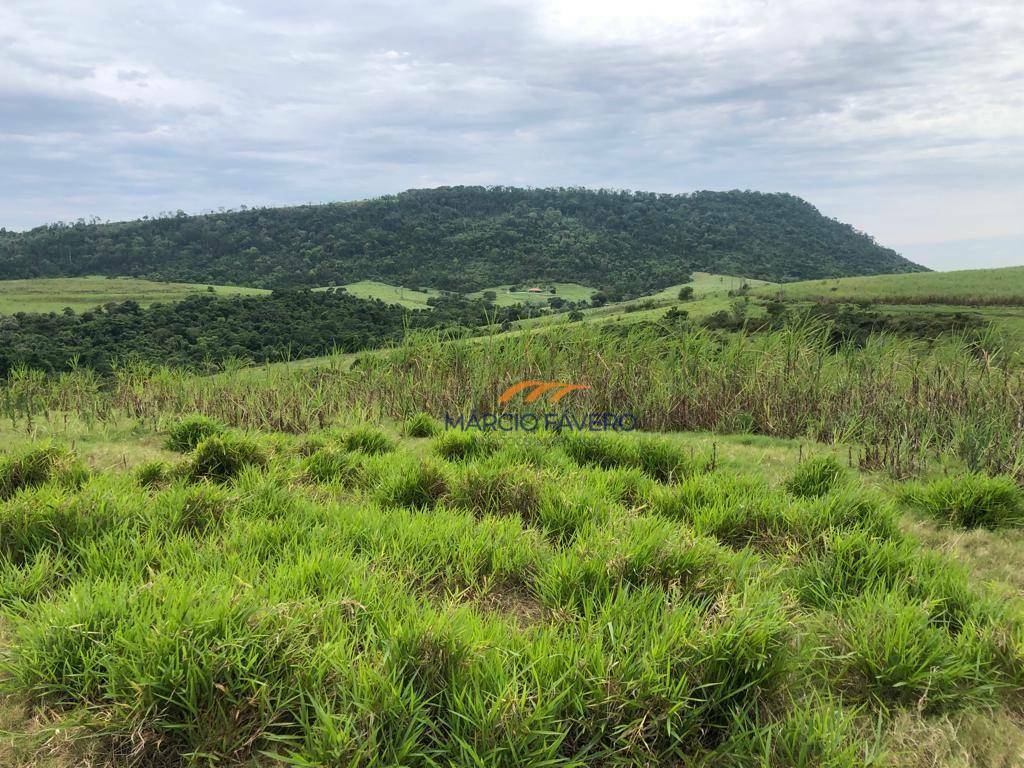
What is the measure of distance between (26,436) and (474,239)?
79.8 meters

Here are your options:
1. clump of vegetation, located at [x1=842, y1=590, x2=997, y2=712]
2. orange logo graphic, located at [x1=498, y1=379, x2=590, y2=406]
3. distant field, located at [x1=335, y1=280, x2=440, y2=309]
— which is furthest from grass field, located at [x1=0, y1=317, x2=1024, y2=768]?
distant field, located at [x1=335, y1=280, x2=440, y2=309]

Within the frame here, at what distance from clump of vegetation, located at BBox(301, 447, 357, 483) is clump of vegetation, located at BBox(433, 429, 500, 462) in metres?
0.70

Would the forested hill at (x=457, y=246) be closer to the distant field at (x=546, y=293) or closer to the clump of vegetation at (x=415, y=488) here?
the distant field at (x=546, y=293)

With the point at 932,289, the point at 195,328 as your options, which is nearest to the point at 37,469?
the point at 932,289

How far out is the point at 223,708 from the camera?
1.50 metres

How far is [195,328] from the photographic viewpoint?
1222 inches

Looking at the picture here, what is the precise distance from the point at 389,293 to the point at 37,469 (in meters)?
57.8

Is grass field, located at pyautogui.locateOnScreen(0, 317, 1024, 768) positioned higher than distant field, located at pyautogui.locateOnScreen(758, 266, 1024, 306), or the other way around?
distant field, located at pyautogui.locateOnScreen(758, 266, 1024, 306)

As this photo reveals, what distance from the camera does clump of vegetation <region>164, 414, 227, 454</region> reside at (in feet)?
16.0

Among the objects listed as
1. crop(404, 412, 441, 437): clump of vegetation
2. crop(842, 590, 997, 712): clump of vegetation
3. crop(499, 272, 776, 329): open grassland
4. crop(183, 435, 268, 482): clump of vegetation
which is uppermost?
crop(499, 272, 776, 329): open grassland

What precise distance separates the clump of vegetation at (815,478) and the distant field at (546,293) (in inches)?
2074

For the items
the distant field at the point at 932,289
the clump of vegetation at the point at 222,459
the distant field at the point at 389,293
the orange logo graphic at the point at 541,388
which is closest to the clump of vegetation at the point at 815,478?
the orange logo graphic at the point at 541,388

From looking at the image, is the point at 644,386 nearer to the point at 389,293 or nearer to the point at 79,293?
the point at 389,293

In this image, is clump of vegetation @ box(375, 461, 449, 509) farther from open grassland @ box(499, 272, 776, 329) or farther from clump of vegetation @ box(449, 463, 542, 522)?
open grassland @ box(499, 272, 776, 329)
